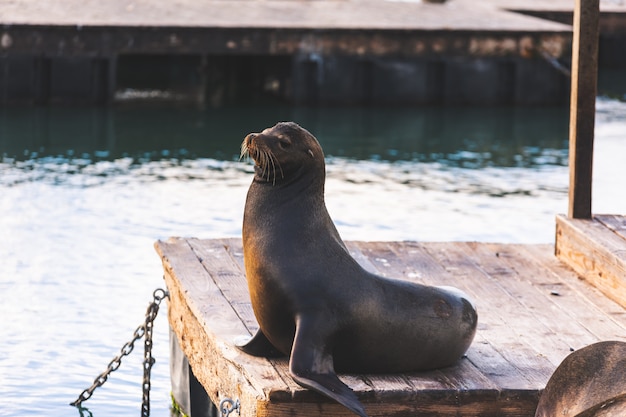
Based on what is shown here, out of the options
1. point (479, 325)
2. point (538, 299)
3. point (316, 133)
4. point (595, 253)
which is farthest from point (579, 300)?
point (316, 133)

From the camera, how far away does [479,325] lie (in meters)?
5.32

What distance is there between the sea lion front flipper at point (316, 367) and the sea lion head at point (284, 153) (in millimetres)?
562

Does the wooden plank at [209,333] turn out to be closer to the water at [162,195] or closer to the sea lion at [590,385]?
the water at [162,195]

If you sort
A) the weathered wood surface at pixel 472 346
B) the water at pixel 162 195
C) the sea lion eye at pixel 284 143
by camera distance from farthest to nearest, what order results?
the water at pixel 162 195
the sea lion eye at pixel 284 143
the weathered wood surface at pixel 472 346

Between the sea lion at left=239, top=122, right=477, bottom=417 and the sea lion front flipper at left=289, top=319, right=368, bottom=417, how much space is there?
0.06ft

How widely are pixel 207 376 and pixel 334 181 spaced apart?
→ 744cm

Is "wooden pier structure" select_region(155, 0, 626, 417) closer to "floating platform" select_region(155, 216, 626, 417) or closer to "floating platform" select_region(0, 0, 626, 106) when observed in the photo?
"floating platform" select_region(155, 216, 626, 417)

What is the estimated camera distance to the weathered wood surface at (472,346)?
14.4 ft

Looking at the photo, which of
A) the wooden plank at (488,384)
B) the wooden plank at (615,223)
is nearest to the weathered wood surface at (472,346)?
the wooden plank at (488,384)

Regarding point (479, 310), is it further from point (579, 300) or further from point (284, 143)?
point (284, 143)

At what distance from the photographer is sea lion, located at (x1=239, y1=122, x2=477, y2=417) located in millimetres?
4406

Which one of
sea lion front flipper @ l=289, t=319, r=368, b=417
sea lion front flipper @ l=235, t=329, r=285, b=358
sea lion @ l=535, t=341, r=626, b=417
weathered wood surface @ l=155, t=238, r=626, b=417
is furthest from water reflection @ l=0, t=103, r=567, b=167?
sea lion @ l=535, t=341, r=626, b=417

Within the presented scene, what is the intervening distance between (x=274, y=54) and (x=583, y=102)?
1115 centimetres

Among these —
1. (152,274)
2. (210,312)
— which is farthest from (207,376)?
(152,274)
